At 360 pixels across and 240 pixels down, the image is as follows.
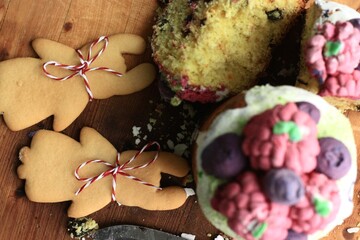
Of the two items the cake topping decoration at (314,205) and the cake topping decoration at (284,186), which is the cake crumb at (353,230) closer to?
the cake topping decoration at (314,205)

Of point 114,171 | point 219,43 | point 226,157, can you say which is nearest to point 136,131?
point 114,171

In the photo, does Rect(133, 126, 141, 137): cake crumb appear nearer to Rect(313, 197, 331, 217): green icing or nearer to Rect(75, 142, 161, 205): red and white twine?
Rect(75, 142, 161, 205): red and white twine

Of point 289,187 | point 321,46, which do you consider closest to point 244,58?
point 321,46

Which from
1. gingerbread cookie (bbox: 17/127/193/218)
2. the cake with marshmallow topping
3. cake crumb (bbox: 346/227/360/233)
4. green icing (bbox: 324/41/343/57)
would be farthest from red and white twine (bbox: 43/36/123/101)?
cake crumb (bbox: 346/227/360/233)

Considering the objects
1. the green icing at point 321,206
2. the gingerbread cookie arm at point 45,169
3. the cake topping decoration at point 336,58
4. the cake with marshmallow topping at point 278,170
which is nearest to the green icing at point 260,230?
the cake with marshmallow topping at point 278,170

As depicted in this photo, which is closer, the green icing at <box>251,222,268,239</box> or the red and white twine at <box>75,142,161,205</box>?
the green icing at <box>251,222,268,239</box>

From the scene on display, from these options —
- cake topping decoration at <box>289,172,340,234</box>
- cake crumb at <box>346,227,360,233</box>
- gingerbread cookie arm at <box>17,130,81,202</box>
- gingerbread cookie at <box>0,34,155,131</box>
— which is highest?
cake topping decoration at <box>289,172,340,234</box>

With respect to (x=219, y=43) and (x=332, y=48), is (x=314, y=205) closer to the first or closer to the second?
(x=332, y=48)
